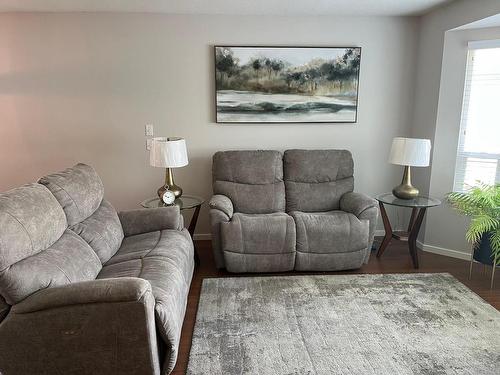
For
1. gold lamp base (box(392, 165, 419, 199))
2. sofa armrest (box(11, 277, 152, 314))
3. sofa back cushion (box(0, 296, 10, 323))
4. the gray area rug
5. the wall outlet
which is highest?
the wall outlet

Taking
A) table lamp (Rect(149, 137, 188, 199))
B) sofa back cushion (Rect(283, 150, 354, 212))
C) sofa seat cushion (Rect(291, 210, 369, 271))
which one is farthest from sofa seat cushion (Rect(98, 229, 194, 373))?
sofa back cushion (Rect(283, 150, 354, 212))

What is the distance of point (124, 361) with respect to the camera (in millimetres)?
1748

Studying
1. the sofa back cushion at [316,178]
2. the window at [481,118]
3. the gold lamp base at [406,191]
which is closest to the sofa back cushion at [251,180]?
the sofa back cushion at [316,178]

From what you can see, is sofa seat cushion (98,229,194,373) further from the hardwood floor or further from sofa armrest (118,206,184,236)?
the hardwood floor

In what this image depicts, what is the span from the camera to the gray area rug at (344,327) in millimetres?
2039

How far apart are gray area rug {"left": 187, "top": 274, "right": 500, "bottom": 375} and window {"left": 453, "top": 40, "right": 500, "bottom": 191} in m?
1.10

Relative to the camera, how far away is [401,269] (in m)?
3.31

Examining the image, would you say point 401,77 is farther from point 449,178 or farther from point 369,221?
point 369,221

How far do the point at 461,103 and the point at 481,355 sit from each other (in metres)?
2.29

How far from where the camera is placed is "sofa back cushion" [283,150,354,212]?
3.60 metres

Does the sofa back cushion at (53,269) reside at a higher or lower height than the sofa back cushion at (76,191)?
lower

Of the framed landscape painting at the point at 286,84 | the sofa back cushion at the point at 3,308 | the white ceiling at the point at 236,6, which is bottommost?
the sofa back cushion at the point at 3,308

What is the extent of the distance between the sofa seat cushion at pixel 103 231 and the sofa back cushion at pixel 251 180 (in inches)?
43.6

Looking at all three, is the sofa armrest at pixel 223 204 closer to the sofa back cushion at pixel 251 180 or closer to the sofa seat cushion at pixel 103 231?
the sofa back cushion at pixel 251 180
